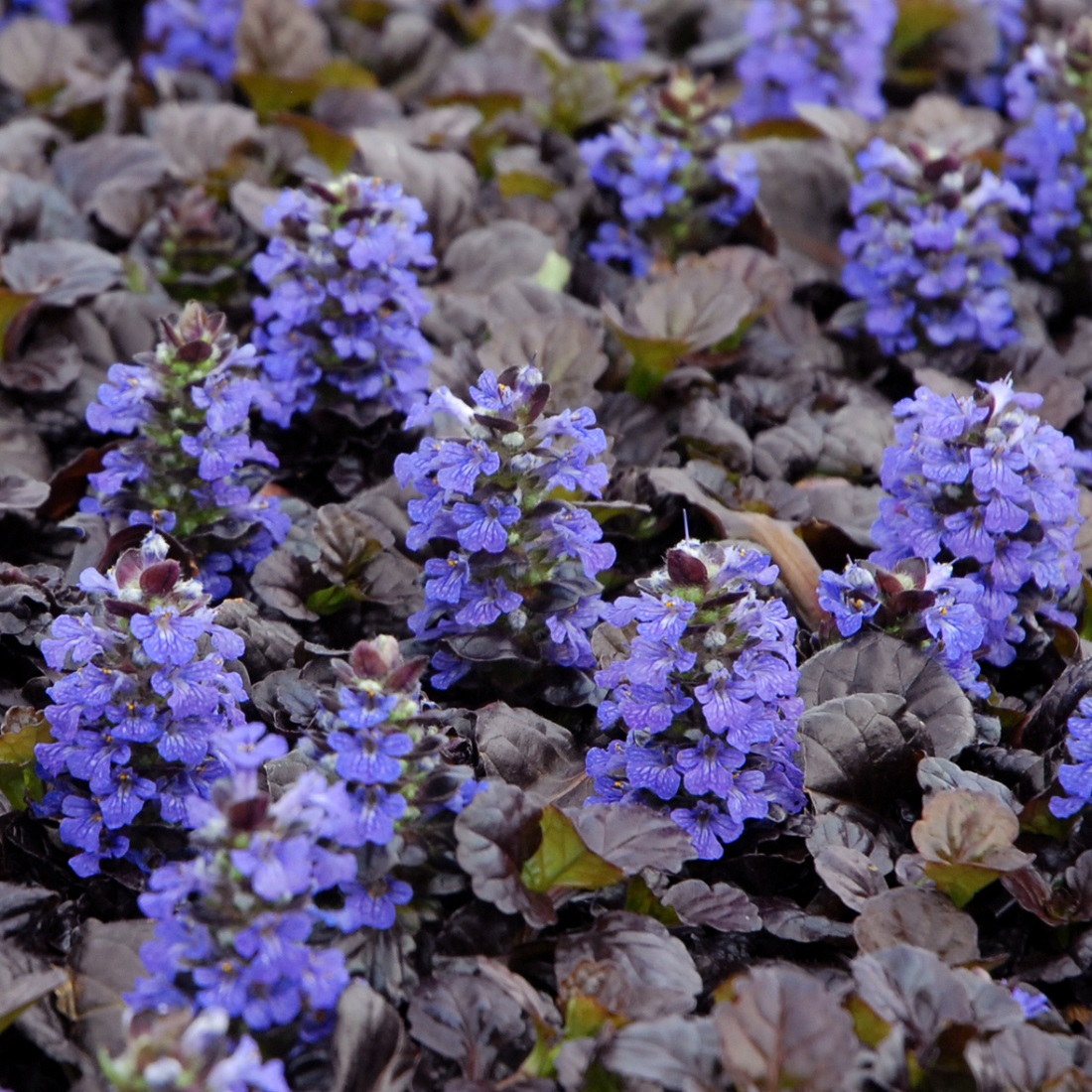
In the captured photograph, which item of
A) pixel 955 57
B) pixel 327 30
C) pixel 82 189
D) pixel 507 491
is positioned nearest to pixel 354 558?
pixel 507 491

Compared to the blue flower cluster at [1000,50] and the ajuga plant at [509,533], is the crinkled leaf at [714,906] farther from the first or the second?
the blue flower cluster at [1000,50]

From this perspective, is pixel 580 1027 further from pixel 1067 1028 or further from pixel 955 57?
pixel 955 57

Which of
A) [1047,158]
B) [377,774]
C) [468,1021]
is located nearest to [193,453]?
[377,774]

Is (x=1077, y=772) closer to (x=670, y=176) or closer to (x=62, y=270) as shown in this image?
(x=670, y=176)

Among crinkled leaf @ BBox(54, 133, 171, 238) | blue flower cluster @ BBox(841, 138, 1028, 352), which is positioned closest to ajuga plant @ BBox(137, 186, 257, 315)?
crinkled leaf @ BBox(54, 133, 171, 238)

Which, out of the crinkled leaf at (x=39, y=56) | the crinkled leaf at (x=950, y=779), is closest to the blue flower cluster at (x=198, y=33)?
the crinkled leaf at (x=39, y=56)

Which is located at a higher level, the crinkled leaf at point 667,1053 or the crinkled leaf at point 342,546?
the crinkled leaf at point 667,1053
